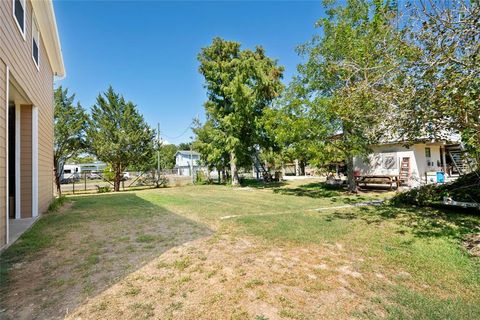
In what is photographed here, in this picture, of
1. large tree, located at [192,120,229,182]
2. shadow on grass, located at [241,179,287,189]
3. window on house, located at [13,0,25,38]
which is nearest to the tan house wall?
window on house, located at [13,0,25,38]

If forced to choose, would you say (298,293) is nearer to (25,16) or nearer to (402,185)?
(25,16)

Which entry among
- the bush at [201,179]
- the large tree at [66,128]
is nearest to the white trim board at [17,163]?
the large tree at [66,128]

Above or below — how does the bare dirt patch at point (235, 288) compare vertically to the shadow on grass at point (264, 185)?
below

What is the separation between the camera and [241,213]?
780cm

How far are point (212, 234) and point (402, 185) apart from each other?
1410 centimetres

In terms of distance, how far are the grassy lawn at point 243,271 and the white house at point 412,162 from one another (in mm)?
10696

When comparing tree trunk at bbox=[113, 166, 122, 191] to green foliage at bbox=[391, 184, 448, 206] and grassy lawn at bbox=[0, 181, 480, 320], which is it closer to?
grassy lawn at bbox=[0, 181, 480, 320]

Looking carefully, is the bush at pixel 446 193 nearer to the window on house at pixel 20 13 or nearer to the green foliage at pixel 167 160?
the window on house at pixel 20 13

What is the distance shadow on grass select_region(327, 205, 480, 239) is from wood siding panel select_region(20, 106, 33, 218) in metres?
8.39

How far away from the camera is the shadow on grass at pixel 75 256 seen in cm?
276

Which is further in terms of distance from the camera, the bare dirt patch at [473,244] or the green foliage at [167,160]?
the green foliage at [167,160]

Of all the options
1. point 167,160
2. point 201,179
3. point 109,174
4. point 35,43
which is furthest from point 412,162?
point 167,160

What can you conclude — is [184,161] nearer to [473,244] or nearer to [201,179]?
[201,179]

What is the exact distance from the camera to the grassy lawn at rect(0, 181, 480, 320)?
8.47 feet
